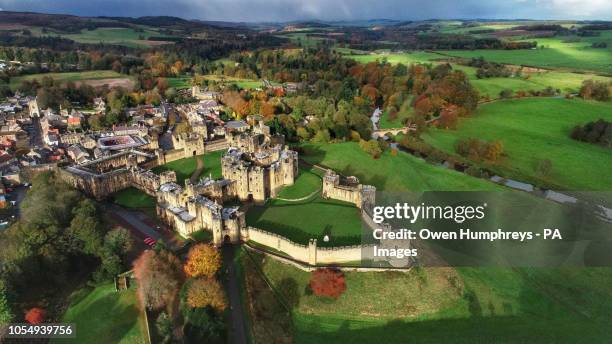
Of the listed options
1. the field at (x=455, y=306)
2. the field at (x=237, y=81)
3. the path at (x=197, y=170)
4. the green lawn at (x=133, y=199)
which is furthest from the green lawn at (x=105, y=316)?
the field at (x=237, y=81)

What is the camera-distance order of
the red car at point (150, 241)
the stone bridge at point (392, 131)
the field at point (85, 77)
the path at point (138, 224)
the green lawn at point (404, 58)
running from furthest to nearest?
the green lawn at point (404, 58) → the field at point (85, 77) → the stone bridge at point (392, 131) → the path at point (138, 224) → the red car at point (150, 241)

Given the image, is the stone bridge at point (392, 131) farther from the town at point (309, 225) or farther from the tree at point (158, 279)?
the tree at point (158, 279)

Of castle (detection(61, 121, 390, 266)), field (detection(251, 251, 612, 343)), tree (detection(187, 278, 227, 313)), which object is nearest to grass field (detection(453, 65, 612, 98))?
castle (detection(61, 121, 390, 266))

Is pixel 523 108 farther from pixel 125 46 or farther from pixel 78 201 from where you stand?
pixel 125 46

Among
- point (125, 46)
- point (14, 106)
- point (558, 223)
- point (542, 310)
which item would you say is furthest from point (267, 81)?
point (542, 310)

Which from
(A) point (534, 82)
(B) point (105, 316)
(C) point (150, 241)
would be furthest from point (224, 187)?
(A) point (534, 82)

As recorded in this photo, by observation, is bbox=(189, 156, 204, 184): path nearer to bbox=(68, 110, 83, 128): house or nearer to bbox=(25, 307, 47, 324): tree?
bbox=(25, 307, 47, 324): tree
